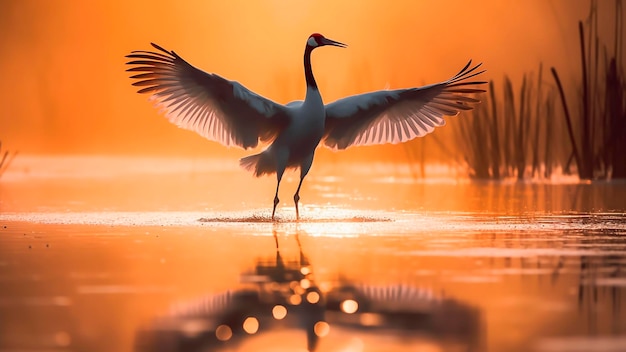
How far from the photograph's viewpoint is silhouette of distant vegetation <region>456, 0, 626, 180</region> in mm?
19578

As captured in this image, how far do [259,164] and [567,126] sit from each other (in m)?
8.73

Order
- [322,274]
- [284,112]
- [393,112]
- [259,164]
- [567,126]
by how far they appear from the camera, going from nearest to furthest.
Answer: [322,274] → [284,112] → [259,164] → [393,112] → [567,126]

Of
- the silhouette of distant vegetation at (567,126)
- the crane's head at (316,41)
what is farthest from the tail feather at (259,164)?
the silhouette of distant vegetation at (567,126)

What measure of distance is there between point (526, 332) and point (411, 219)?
7305 millimetres

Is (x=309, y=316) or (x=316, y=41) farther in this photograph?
(x=316, y=41)

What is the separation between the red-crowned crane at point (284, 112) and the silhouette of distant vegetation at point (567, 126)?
465 centimetres

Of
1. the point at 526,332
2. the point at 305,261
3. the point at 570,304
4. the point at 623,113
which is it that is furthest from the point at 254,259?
the point at 623,113

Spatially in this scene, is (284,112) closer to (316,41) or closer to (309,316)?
(316,41)

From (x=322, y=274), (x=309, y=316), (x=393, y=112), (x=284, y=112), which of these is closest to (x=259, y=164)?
(x=284, y=112)

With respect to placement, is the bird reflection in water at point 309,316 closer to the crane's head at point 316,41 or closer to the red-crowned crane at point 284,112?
the red-crowned crane at point 284,112

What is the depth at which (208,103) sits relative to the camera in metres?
13.8

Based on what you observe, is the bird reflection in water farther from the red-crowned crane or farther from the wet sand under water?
the red-crowned crane

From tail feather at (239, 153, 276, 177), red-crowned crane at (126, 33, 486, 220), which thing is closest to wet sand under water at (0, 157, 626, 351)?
tail feather at (239, 153, 276, 177)

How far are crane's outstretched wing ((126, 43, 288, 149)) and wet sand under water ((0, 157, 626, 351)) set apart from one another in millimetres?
980
